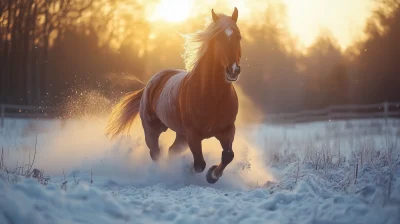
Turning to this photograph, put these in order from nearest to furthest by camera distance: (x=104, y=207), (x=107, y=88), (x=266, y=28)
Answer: (x=104, y=207) < (x=107, y=88) < (x=266, y=28)

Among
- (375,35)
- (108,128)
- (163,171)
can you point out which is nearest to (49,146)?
(108,128)

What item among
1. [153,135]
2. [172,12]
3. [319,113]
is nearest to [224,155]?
[153,135]

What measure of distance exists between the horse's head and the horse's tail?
138 inches

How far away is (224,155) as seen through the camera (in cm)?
557

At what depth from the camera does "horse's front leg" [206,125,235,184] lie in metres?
5.57

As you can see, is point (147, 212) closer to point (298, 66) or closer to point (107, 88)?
point (107, 88)

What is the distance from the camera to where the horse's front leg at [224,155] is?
5566 mm

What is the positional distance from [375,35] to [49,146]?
579 inches

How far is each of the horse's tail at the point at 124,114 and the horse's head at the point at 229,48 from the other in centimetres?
351

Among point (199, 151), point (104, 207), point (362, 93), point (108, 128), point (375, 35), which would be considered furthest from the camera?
point (362, 93)

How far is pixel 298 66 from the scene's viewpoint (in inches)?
1011

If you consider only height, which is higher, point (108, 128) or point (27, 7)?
point (27, 7)

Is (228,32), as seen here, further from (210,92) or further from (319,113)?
(319,113)

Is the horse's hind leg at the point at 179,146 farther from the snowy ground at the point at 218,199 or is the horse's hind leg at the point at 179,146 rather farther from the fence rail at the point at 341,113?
the fence rail at the point at 341,113
